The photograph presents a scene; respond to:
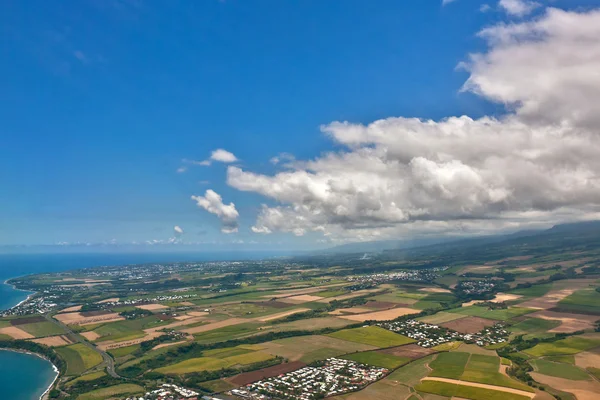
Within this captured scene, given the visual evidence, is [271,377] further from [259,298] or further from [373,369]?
[259,298]

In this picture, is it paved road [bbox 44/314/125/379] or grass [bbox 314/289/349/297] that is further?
grass [bbox 314/289/349/297]

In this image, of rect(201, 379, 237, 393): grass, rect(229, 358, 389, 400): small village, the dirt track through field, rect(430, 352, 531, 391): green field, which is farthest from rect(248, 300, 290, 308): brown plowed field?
the dirt track through field

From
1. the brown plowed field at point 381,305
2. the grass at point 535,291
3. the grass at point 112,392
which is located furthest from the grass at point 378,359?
the grass at point 535,291

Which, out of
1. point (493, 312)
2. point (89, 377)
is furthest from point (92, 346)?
point (493, 312)

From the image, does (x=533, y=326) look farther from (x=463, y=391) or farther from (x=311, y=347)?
(x=311, y=347)

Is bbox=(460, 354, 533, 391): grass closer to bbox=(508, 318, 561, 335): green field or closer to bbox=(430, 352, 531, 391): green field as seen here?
bbox=(430, 352, 531, 391): green field

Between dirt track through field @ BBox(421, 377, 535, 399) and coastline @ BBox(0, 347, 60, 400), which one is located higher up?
coastline @ BBox(0, 347, 60, 400)

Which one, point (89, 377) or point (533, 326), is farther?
point (533, 326)

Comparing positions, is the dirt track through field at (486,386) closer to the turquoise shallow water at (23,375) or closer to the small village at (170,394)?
the small village at (170,394)
